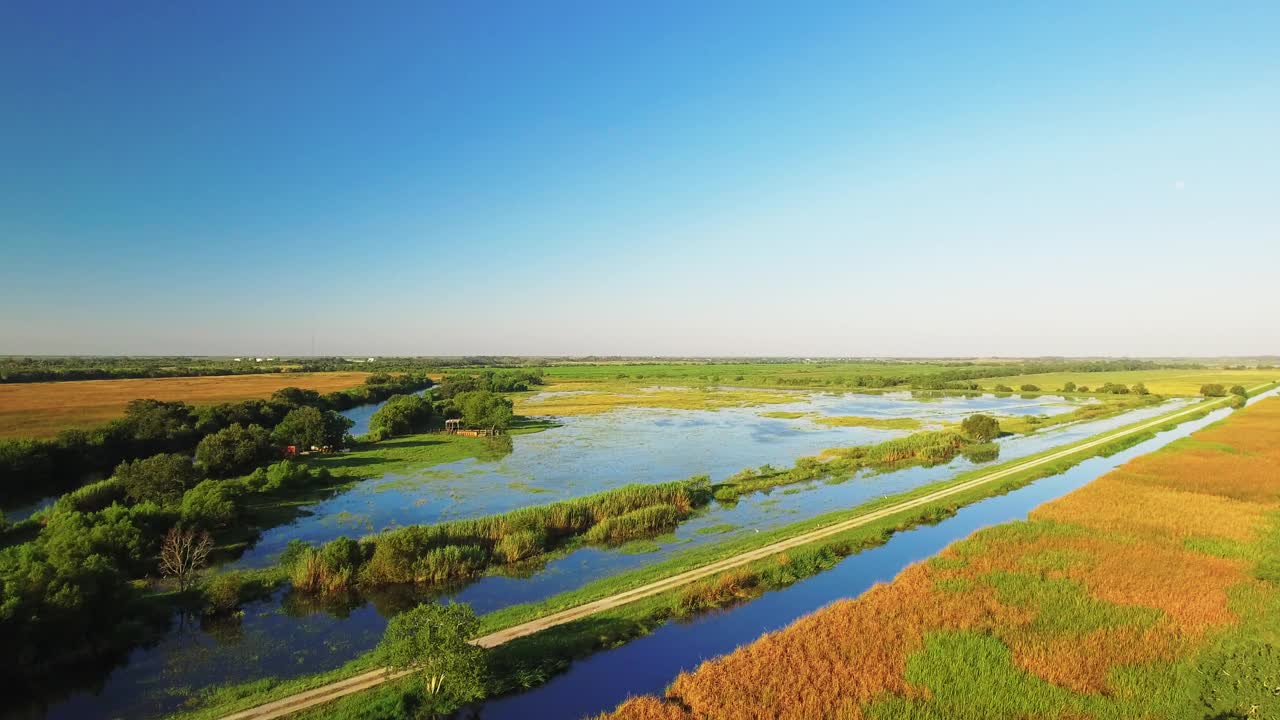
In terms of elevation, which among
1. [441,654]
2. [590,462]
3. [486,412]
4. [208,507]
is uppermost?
[486,412]

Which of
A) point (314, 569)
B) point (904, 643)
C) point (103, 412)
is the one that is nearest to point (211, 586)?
point (314, 569)

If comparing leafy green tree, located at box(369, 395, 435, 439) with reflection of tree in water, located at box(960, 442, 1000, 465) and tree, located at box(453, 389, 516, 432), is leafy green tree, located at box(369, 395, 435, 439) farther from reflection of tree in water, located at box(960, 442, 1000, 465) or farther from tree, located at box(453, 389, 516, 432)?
reflection of tree in water, located at box(960, 442, 1000, 465)

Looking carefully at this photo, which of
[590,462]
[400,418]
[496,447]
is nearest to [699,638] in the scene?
[590,462]

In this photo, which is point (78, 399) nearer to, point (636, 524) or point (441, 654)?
point (636, 524)

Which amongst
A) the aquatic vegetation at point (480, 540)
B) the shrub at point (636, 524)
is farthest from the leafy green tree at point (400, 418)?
the shrub at point (636, 524)

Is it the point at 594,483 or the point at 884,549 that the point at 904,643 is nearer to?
the point at 884,549
